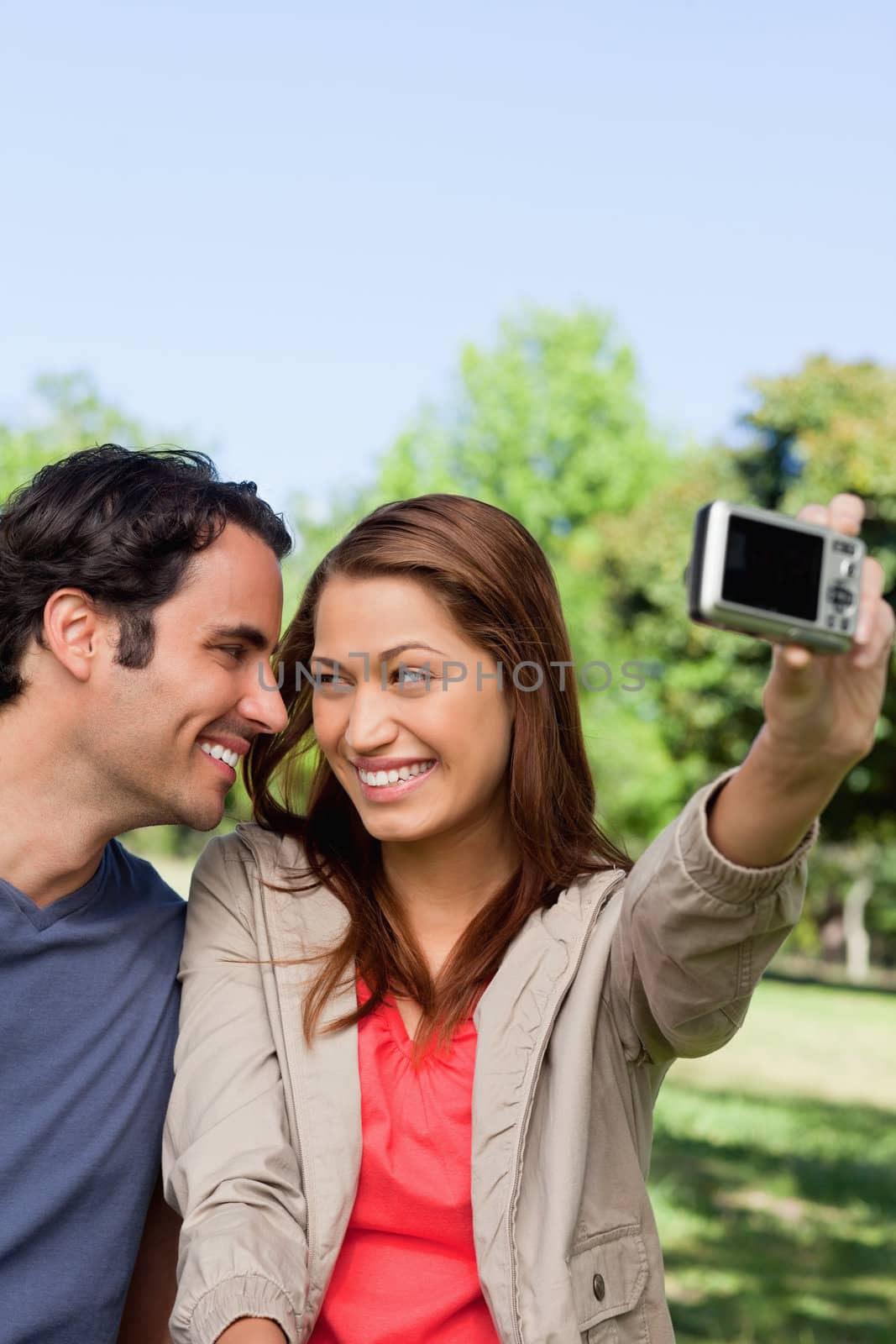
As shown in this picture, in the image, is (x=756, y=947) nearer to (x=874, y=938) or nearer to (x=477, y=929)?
(x=477, y=929)

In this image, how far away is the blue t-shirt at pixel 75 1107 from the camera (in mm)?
2461

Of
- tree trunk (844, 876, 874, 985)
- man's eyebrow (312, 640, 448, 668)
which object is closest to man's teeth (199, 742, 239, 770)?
man's eyebrow (312, 640, 448, 668)

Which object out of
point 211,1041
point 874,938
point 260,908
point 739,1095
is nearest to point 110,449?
point 260,908

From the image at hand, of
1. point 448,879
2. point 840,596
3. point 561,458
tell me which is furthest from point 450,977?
point 561,458

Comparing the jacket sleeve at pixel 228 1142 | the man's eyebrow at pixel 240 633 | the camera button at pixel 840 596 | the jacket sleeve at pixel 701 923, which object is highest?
the camera button at pixel 840 596

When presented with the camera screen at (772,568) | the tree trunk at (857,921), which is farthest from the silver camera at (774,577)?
the tree trunk at (857,921)

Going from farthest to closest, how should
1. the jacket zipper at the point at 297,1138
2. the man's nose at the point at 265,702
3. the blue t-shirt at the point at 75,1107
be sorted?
the man's nose at the point at 265,702 < the blue t-shirt at the point at 75,1107 < the jacket zipper at the point at 297,1138

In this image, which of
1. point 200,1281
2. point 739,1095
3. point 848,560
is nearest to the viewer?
point 848,560

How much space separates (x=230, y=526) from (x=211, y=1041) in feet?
3.34

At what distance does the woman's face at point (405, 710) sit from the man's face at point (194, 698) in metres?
0.27

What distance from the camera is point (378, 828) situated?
255 cm

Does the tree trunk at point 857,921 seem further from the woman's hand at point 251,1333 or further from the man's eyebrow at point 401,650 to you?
the woman's hand at point 251,1333

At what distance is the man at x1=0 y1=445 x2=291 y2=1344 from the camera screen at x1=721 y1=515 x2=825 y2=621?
139 centimetres

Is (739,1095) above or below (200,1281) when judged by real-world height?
below
